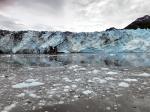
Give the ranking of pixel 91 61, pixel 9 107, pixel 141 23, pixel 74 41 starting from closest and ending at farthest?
pixel 9 107, pixel 91 61, pixel 74 41, pixel 141 23

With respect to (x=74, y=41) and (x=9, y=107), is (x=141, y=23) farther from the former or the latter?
(x=9, y=107)

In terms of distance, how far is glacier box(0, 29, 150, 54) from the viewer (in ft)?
69.4

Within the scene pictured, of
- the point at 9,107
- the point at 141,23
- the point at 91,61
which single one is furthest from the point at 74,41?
the point at 141,23

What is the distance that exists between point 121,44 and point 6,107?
19.5 metres

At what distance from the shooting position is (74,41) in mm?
23156

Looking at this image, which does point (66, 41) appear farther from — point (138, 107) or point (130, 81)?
point (138, 107)

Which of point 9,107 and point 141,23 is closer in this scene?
point 9,107

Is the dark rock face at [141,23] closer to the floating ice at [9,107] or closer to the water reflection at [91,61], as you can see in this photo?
the water reflection at [91,61]

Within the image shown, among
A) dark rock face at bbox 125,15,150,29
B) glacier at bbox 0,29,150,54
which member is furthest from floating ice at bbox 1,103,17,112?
dark rock face at bbox 125,15,150,29

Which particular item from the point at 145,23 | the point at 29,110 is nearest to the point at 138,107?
the point at 29,110

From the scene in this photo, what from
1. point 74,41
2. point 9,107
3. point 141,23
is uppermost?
point 141,23

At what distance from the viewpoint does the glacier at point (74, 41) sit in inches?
833

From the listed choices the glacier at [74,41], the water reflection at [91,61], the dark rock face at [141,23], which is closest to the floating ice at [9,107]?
the water reflection at [91,61]

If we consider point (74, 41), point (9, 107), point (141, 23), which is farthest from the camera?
point (141, 23)
